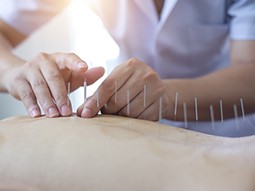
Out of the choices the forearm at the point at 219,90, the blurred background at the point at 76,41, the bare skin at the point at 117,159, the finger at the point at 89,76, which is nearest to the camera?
the bare skin at the point at 117,159

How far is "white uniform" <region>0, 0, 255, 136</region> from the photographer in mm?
877

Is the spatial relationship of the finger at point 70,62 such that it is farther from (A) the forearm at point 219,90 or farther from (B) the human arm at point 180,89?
(A) the forearm at point 219,90

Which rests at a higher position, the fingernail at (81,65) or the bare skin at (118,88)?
the fingernail at (81,65)

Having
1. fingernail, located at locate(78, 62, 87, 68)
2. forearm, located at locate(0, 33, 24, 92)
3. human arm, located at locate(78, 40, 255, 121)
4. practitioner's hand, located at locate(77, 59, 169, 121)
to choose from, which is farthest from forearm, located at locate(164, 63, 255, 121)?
forearm, located at locate(0, 33, 24, 92)

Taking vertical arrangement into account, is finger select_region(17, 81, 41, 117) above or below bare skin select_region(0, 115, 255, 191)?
below

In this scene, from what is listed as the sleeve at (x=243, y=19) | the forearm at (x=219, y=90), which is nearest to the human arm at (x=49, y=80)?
the forearm at (x=219, y=90)

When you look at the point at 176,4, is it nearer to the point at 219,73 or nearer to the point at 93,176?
the point at 219,73

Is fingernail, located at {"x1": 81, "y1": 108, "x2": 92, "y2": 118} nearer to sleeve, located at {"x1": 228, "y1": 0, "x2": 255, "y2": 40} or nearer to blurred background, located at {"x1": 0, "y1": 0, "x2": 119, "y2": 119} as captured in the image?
blurred background, located at {"x1": 0, "y1": 0, "x2": 119, "y2": 119}

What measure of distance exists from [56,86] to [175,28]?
375mm

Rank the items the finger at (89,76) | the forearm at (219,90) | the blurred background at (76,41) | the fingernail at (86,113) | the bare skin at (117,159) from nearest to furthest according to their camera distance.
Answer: the bare skin at (117,159)
the fingernail at (86,113)
the finger at (89,76)
the forearm at (219,90)
the blurred background at (76,41)

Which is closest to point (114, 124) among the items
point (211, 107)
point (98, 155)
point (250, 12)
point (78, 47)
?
point (98, 155)

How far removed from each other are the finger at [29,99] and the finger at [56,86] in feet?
0.11

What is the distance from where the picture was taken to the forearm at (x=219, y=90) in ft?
2.68

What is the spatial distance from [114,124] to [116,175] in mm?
137
